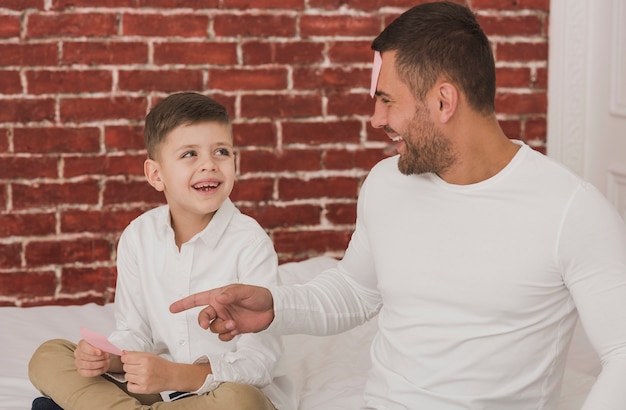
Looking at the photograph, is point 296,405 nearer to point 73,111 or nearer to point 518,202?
point 518,202

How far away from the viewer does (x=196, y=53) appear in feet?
8.93

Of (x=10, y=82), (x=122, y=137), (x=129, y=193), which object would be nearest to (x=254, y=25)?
(x=122, y=137)

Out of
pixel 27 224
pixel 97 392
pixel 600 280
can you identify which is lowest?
pixel 97 392

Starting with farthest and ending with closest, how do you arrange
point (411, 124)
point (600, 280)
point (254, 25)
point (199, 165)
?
point (254, 25) < point (199, 165) < point (411, 124) < point (600, 280)

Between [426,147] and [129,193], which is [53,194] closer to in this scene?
[129,193]

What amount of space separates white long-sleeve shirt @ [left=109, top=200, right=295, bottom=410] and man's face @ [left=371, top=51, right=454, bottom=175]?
1.19 feet

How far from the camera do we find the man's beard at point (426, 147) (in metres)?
1.52

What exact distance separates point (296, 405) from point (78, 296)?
49.8 inches

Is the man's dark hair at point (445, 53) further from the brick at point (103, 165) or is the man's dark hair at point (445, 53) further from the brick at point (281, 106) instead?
the brick at point (103, 165)

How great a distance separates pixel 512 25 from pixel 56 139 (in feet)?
4.63

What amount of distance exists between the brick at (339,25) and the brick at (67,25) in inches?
22.7

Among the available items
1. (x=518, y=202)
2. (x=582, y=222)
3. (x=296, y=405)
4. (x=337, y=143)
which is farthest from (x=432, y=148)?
(x=337, y=143)

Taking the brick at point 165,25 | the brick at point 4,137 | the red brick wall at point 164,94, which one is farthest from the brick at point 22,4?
the brick at point 4,137

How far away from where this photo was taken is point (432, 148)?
1528mm
